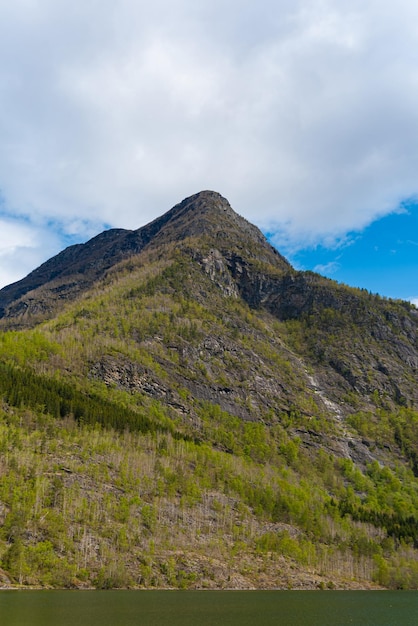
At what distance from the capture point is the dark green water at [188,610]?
54.4m

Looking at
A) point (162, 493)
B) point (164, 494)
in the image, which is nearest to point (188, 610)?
point (162, 493)

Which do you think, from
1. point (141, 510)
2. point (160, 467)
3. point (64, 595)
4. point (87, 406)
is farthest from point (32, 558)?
point (87, 406)

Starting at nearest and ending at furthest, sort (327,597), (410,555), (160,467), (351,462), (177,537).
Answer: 1. (327,597)
2. (177,537)
3. (160,467)
4. (410,555)
5. (351,462)

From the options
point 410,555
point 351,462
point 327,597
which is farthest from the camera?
point 351,462

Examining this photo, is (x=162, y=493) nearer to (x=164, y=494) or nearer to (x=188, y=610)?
(x=164, y=494)

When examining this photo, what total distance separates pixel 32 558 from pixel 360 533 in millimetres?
100834

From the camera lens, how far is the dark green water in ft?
178

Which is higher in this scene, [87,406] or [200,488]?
[87,406]

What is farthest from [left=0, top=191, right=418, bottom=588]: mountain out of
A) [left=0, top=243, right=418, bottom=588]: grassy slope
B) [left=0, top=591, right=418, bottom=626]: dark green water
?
[left=0, top=591, right=418, bottom=626]: dark green water

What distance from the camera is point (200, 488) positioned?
448 feet

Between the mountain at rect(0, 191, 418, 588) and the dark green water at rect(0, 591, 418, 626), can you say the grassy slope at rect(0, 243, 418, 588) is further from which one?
the dark green water at rect(0, 591, 418, 626)

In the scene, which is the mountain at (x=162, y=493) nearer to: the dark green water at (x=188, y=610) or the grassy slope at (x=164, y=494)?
the grassy slope at (x=164, y=494)

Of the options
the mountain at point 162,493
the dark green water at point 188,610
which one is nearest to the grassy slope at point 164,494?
the mountain at point 162,493

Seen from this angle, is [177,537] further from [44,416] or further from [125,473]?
[44,416]
